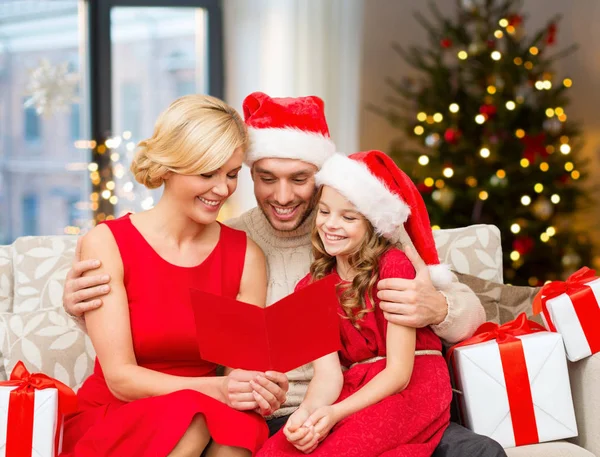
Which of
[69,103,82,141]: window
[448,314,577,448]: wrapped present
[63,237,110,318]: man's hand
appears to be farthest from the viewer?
[69,103,82,141]: window

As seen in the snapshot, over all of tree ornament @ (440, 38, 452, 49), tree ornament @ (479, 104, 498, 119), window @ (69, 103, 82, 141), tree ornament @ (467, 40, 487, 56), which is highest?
tree ornament @ (440, 38, 452, 49)

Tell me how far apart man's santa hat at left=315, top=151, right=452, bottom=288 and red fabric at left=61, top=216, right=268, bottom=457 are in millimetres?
318

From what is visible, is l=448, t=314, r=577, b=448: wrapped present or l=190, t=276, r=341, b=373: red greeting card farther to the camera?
l=448, t=314, r=577, b=448: wrapped present

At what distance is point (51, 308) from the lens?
2205 millimetres

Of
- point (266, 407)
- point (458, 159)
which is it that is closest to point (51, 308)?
point (266, 407)

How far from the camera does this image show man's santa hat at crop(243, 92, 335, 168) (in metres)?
2.01

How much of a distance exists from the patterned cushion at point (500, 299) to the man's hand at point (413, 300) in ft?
1.44

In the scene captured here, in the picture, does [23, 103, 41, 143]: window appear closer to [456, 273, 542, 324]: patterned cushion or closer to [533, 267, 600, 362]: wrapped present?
[456, 273, 542, 324]: patterned cushion

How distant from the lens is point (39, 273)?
89.2 inches

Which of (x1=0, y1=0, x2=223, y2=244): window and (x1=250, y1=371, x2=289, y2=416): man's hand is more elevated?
(x1=0, y1=0, x2=223, y2=244): window

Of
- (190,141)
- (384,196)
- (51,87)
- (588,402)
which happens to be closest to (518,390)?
(588,402)

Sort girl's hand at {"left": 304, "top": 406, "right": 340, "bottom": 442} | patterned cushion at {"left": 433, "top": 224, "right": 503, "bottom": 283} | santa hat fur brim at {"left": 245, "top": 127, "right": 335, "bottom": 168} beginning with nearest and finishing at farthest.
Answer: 1. girl's hand at {"left": 304, "top": 406, "right": 340, "bottom": 442}
2. santa hat fur brim at {"left": 245, "top": 127, "right": 335, "bottom": 168}
3. patterned cushion at {"left": 433, "top": 224, "right": 503, "bottom": 283}

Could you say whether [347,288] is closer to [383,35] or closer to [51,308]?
[51,308]

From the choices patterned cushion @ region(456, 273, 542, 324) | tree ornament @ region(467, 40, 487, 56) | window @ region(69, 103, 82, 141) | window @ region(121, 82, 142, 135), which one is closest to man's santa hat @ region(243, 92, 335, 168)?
patterned cushion @ region(456, 273, 542, 324)
